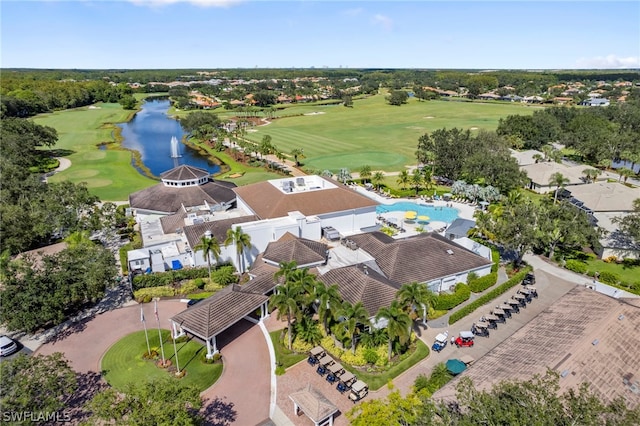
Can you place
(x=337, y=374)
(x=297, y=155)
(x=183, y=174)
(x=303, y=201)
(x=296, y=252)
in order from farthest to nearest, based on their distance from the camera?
(x=297, y=155) < (x=183, y=174) < (x=303, y=201) < (x=296, y=252) < (x=337, y=374)


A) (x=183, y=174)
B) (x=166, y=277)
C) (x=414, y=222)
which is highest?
(x=183, y=174)

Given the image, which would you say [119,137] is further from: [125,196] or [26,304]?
[26,304]

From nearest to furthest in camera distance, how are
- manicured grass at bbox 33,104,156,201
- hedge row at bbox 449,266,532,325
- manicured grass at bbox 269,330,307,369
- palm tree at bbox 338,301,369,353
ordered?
palm tree at bbox 338,301,369,353
manicured grass at bbox 269,330,307,369
hedge row at bbox 449,266,532,325
manicured grass at bbox 33,104,156,201

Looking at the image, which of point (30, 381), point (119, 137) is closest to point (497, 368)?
point (30, 381)

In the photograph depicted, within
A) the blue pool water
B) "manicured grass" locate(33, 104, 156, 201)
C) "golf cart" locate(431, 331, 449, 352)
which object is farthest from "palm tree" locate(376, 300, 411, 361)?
"manicured grass" locate(33, 104, 156, 201)

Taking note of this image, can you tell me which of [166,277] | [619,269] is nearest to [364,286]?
[166,277]

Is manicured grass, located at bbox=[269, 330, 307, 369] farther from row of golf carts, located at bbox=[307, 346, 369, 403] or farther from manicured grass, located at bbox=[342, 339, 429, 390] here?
manicured grass, located at bbox=[342, 339, 429, 390]

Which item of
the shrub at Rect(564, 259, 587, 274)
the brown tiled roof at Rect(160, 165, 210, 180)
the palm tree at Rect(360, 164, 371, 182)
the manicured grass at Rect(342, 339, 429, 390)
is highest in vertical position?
the brown tiled roof at Rect(160, 165, 210, 180)

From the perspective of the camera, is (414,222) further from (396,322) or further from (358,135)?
(358,135)
